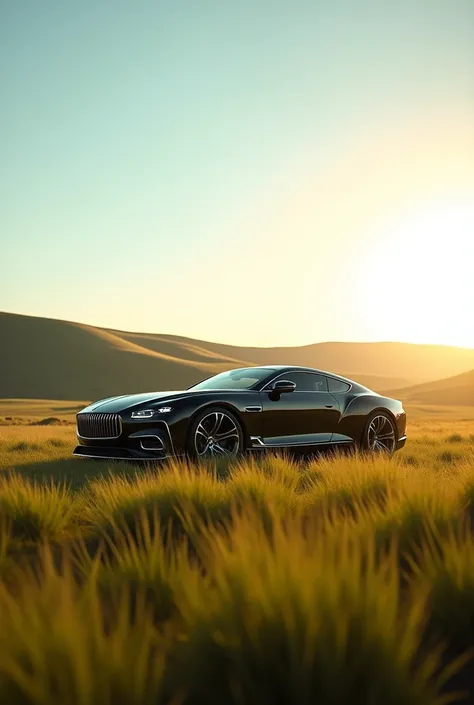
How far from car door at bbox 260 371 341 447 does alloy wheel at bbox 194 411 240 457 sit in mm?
499

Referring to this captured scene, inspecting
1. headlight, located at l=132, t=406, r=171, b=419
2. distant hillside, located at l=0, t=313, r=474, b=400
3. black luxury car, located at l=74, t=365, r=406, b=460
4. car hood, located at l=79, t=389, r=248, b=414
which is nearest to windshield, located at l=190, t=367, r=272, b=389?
black luxury car, located at l=74, t=365, r=406, b=460

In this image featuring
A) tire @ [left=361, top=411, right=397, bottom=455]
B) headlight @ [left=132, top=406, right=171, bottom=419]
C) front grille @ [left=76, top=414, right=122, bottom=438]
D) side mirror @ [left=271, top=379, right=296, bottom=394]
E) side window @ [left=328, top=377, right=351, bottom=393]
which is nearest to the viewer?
headlight @ [left=132, top=406, right=171, bottom=419]

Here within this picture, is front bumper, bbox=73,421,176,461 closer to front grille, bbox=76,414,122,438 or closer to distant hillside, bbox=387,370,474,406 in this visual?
front grille, bbox=76,414,122,438

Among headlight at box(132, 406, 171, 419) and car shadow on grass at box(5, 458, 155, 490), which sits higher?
headlight at box(132, 406, 171, 419)

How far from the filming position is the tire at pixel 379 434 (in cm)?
1150

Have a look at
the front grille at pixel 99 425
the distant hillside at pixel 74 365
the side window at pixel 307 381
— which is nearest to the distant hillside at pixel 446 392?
the distant hillside at pixel 74 365

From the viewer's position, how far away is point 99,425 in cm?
994

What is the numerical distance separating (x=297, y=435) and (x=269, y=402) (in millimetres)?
701

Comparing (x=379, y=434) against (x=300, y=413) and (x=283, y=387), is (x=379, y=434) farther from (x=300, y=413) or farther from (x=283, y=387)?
(x=283, y=387)

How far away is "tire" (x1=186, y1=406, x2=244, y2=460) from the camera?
9.52 m

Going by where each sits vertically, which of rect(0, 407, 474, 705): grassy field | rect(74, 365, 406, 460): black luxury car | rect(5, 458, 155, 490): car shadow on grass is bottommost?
rect(5, 458, 155, 490): car shadow on grass

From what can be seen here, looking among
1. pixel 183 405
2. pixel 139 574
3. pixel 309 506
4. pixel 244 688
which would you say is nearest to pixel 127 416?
pixel 183 405

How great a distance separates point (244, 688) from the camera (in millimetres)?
2512

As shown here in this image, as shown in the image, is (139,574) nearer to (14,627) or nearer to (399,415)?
(14,627)
